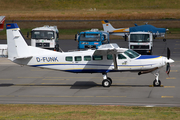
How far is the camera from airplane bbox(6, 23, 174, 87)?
19.6 metres

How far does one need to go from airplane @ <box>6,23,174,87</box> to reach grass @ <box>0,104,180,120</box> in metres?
5.13

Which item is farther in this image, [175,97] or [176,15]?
[176,15]

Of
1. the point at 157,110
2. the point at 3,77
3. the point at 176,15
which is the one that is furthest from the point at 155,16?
the point at 157,110

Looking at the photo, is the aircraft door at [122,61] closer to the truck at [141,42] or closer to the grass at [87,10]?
the truck at [141,42]

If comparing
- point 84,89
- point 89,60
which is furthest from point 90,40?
point 84,89

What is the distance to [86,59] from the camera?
65.8 feet

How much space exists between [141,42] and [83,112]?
2435cm

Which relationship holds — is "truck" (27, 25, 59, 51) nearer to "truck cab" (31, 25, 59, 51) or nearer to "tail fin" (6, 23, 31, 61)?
"truck cab" (31, 25, 59, 51)

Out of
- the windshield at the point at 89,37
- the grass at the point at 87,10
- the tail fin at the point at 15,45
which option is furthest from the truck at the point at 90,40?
the grass at the point at 87,10

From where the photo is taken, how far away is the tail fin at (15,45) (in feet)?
66.7

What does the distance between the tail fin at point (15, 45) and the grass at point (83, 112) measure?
5490 millimetres

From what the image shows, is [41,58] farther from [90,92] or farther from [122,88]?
[122,88]

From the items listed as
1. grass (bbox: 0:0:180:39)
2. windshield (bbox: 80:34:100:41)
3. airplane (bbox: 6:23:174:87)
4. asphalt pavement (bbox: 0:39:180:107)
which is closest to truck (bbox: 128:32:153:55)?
windshield (bbox: 80:34:100:41)

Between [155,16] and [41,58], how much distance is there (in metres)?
76.3
